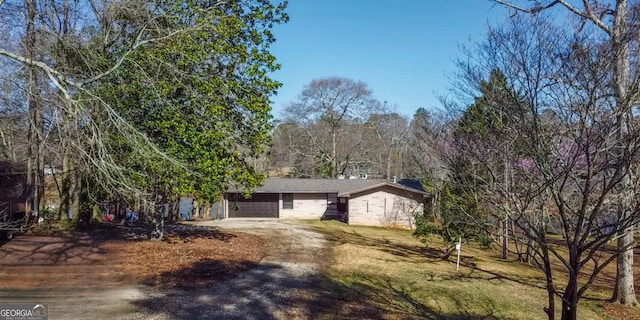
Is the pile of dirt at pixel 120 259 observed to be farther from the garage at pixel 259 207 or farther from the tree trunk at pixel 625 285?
the garage at pixel 259 207

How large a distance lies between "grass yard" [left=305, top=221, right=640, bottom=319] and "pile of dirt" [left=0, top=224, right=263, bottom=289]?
3424 millimetres

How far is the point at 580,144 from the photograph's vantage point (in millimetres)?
4523

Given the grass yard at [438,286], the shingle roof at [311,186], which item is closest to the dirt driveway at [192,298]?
the grass yard at [438,286]

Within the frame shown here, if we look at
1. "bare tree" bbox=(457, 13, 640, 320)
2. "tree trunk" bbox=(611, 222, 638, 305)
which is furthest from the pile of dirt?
"tree trunk" bbox=(611, 222, 638, 305)

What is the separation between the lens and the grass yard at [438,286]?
9523mm

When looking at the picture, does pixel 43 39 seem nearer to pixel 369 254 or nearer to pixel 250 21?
pixel 250 21

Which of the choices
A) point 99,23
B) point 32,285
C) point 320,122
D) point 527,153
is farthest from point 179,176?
point 320,122

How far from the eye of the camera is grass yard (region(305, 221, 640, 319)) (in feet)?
31.2

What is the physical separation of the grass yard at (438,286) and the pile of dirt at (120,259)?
3.42m

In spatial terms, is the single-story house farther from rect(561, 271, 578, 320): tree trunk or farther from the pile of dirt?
rect(561, 271, 578, 320): tree trunk

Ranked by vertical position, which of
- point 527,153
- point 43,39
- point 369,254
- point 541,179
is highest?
point 43,39

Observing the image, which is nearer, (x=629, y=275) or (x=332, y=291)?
(x=332, y=291)

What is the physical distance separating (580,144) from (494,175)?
1.27 meters

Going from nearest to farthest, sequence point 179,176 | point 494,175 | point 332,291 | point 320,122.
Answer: point 494,175 < point 332,291 < point 179,176 < point 320,122
